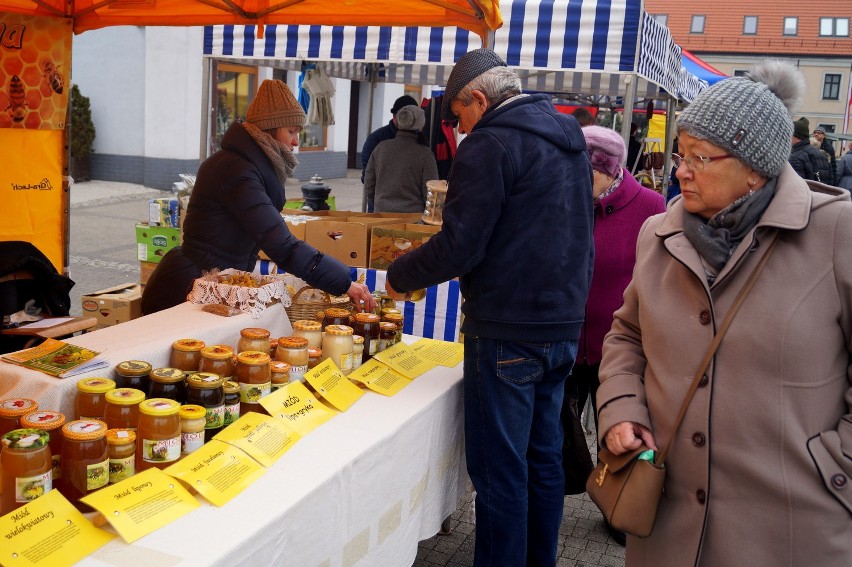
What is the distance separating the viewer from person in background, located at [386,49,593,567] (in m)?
2.57

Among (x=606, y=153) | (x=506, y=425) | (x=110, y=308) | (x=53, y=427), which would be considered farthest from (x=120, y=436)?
(x=110, y=308)

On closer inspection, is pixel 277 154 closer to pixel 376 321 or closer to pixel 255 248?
pixel 255 248

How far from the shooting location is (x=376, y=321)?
3.07m

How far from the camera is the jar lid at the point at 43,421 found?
1781 mm

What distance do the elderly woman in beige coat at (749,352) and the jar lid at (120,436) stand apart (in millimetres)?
1158

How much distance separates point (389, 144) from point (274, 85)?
360 cm

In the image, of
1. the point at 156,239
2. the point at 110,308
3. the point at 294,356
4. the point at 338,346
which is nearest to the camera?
the point at 294,356

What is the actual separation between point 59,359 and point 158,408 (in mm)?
582

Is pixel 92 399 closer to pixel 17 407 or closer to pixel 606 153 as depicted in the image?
pixel 17 407

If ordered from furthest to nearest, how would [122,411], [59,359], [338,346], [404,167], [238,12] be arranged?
1. [404,167]
2. [238,12]
3. [338,346]
4. [59,359]
5. [122,411]

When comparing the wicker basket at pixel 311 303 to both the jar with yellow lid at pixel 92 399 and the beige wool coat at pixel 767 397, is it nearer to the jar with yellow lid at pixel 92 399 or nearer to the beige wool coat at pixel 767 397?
the jar with yellow lid at pixel 92 399

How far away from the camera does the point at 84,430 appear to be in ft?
5.76

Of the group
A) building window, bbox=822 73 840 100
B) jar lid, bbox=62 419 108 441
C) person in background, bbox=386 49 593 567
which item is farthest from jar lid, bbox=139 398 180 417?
building window, bbox=822 73 840 100

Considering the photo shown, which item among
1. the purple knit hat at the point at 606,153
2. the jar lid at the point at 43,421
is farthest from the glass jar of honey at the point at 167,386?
the purple knit hat at the point at 606,153
